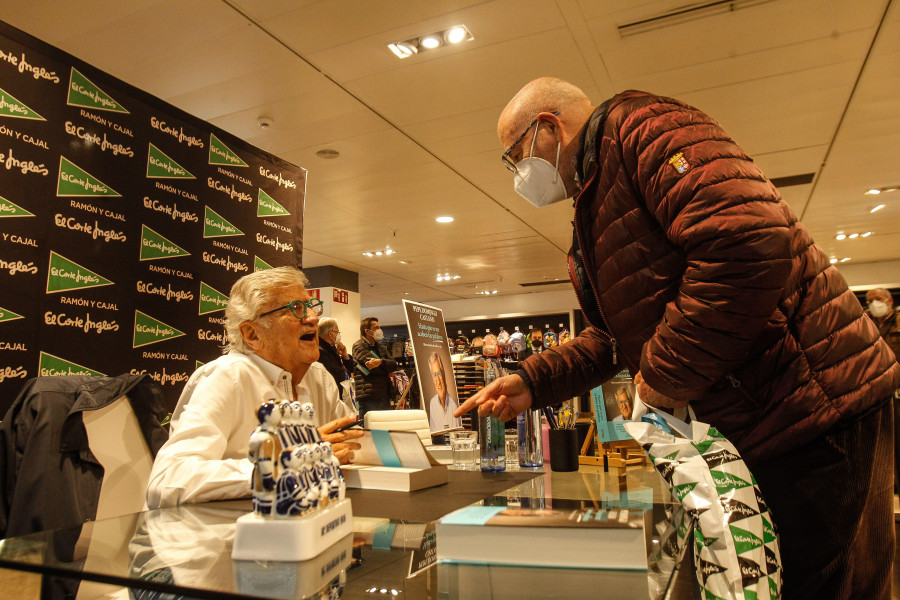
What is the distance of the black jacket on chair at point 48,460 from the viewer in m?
1.82

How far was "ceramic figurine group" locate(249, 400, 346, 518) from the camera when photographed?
35.6 inches

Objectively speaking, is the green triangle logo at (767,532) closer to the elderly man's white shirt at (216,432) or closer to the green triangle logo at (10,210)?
the elderly man's white shirt at (216,432)

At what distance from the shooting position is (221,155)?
334cm

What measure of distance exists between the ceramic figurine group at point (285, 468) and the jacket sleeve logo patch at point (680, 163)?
2.98 feet

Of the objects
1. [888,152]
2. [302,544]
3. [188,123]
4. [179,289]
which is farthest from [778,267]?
[888,152]

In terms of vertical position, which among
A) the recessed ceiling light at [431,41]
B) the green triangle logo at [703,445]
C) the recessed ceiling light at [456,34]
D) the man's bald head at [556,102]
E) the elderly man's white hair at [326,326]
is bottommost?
the green triangle logo at [703,445]

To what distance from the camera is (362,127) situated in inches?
207

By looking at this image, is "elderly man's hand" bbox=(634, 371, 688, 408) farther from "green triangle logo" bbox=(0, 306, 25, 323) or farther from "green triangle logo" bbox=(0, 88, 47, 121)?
"green triangle logo" bbox=(0, 88, 47, 121)

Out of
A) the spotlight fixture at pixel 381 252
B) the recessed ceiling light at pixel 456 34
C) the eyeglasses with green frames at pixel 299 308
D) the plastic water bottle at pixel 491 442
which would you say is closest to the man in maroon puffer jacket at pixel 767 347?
the plastic water bottle at pixel 491 442

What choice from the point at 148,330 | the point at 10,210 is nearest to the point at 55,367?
the point at 148,330

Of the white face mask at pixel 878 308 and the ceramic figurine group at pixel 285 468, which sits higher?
the white face mask at pixel 878 308

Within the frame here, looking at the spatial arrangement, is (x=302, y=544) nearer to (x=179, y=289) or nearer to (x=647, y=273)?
(x=647, y=273)

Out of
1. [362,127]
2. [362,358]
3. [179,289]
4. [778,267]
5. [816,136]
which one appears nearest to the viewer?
[778,267]

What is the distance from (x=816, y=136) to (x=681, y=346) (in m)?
5.66
